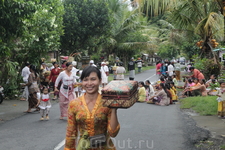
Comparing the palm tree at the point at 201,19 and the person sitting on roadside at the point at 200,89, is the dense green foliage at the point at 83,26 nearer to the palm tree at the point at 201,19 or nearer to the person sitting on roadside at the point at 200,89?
the palm tree at the point at 201,19

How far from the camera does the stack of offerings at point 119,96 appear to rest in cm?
261

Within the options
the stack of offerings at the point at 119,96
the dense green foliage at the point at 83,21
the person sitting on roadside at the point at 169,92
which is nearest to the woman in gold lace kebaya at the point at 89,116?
the stack of offerings at the point at 119,96

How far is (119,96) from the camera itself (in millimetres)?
2633

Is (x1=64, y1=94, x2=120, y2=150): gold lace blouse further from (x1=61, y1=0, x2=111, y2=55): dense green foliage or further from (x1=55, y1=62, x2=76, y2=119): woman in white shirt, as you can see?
(x1=61, y1=0, x2=111, y2=55): dense green foliage

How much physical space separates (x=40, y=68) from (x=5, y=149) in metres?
9.53

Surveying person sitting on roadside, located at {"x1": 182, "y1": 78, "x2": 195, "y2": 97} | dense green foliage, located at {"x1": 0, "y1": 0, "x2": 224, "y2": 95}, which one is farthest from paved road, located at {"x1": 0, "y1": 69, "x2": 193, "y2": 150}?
person sitting on roadside, located at {"x1": 182, "y1": 78, "x2": 195, "y2": 97}

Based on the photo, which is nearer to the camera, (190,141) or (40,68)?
(190,141)

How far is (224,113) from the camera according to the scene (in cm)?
915

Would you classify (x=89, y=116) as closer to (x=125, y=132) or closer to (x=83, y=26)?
(x=125, y=132)

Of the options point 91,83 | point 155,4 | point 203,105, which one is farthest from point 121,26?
point 91,83

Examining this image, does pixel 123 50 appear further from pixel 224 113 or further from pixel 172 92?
pixel 224 113

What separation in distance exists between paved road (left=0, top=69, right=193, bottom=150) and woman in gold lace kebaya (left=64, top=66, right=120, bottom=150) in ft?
11.0

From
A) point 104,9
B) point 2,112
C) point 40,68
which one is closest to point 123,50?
point 104,9

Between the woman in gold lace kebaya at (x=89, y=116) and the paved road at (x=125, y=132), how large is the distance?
3.35 m
